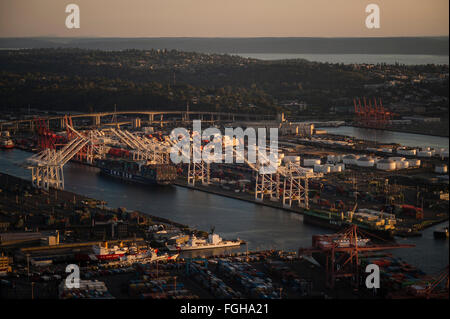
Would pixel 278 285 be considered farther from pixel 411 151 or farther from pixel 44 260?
pixel 411 151

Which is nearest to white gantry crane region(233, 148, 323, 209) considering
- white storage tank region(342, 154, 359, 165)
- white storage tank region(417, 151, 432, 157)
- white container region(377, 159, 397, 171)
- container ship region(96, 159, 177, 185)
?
container ship region(96, 159, 177, 185)

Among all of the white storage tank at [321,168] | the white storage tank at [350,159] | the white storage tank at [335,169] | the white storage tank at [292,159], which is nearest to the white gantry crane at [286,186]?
the white storage tank at [321,168]

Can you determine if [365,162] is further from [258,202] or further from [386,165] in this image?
[258,202]

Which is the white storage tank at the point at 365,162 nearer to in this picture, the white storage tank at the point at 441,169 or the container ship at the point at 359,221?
the white storage tank at the point at 441,169

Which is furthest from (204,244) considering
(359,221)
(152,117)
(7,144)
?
(152,117)

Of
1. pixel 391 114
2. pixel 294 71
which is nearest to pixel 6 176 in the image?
pixel 391 114
